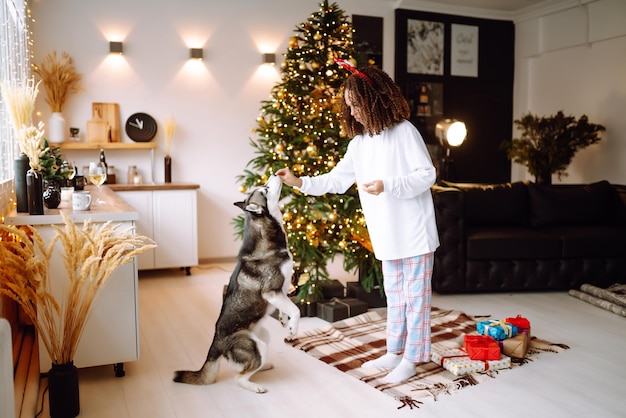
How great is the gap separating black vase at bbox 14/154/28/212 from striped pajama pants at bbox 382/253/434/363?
1.79 m

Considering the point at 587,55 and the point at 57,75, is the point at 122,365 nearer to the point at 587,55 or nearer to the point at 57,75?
the point at 57,75

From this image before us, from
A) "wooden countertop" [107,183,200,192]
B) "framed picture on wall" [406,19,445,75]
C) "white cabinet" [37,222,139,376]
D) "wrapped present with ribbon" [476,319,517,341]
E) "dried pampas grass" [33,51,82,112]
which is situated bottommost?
"wrapped present with ribbon" [476,319,517,341]

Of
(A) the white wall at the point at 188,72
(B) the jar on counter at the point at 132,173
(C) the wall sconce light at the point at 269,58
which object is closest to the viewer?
(A) the white wall at the point at 188,72

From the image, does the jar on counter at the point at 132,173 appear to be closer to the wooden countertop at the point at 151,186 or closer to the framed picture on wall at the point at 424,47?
the wooden countertop at the point at 151,186

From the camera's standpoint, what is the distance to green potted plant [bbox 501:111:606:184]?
6.37 meters

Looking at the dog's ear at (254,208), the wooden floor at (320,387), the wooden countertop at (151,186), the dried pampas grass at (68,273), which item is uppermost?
the dog's ear at (254,208)

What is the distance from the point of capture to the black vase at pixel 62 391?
2549mm

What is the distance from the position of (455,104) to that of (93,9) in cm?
422

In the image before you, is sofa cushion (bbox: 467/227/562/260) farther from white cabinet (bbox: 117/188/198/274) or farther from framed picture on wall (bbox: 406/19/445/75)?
framed picture on wall (bbox: 406/19/445/75)

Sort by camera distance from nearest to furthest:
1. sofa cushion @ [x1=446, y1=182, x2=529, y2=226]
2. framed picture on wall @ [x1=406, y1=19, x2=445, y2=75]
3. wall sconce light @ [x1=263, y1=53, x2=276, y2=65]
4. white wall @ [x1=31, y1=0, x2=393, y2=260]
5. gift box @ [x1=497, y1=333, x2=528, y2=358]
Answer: gift box @ [x1=497, y1=333, x2=528, y2=358] → sofa cushion @ [x1=446, y1=182, x2=529, y2=226] → white wall @ [x1=31, y1=0, x2=393, y2=260] → wall sconce light @ [x1=263, y1=53, x2=276, y2=65] → framed picture on wall @ [x1=406, y1=19, x2=445, y2=75]

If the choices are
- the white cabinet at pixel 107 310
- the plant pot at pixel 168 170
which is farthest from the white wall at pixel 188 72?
the white cabinet at pixel 107 310

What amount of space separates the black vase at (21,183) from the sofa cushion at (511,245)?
10.7 feet

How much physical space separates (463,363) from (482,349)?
151 millimetres

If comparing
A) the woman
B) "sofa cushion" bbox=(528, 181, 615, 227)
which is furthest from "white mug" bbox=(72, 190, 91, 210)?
"sofa cushion" bbox=(528, 181, 615, 227)
